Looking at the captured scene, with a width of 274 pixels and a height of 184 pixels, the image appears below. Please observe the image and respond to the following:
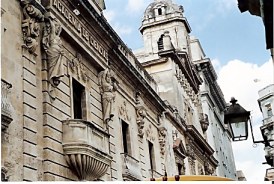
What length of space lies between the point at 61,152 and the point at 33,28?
2.99m

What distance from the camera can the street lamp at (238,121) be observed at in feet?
27.5

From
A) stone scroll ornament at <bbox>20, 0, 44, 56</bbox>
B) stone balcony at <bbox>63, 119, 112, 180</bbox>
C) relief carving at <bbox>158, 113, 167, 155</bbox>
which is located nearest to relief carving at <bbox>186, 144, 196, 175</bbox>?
relief carving at <bbox>158, 113, 167, 155</bbox>

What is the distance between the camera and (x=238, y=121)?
845 cm

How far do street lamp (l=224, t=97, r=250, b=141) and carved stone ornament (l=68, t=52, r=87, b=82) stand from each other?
6104mm

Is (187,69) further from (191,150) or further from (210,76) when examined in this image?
(210,76)

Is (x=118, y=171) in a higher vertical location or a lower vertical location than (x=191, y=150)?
lower

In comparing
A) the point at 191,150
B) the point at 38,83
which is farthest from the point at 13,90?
the point at 191,150

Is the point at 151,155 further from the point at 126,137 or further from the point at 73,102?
the point at 73,102

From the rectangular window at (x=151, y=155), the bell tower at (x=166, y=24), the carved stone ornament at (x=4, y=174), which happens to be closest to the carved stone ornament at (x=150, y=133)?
the rectangular window at (x=151, y=155)

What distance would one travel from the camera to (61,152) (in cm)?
1201

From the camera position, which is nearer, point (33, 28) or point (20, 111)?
point (20, 111)

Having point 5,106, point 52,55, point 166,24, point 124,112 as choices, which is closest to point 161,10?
point 166,24

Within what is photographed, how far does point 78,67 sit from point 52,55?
6.88 feet

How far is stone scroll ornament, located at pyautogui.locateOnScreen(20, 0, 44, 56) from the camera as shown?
11141 millimetres
